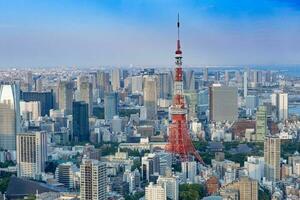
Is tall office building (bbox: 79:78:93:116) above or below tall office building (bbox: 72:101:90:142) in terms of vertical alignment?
above

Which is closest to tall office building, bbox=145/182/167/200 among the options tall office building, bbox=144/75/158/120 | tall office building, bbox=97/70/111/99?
tall office building, bbox=97/70/111/99

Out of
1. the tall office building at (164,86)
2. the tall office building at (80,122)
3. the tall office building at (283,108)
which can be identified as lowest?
the tall office building at (80,122)

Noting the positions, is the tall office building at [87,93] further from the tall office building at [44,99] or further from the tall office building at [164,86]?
the tall office building at [164,86]

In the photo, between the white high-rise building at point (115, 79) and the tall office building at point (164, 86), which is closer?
the white high-rise building at point (115, 79)

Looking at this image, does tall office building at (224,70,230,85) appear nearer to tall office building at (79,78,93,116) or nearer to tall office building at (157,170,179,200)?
tall office building at (157,170,179,200)

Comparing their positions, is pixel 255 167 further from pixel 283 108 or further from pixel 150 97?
pixel 150 97

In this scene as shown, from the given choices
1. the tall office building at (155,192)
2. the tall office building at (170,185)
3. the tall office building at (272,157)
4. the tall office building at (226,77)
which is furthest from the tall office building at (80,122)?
the tall office building at (155,192)
